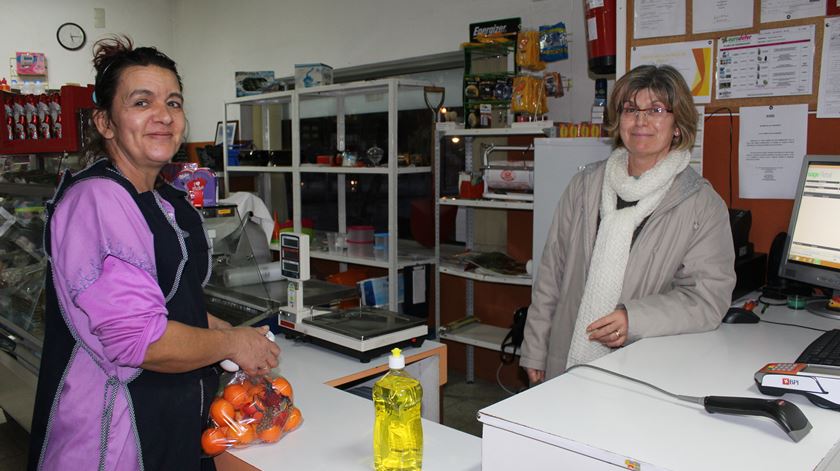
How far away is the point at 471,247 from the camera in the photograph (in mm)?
4262

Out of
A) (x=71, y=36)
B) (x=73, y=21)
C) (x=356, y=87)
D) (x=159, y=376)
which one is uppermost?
(x=73, y=21)

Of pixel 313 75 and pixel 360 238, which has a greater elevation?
pixel 313 75

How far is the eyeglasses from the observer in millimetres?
1898

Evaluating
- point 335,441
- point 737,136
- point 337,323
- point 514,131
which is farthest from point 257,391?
point 514,131

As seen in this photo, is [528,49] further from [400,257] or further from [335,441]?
[335,441]

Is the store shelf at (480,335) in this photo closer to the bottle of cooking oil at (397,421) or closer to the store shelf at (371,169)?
the store shelf at (371,169)

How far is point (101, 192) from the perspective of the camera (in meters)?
1.25

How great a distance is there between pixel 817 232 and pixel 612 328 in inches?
39.5

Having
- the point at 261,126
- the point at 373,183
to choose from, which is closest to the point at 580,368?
the point at 373,183

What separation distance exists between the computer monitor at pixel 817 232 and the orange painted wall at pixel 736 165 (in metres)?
0.30

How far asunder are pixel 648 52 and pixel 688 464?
2.26 meters

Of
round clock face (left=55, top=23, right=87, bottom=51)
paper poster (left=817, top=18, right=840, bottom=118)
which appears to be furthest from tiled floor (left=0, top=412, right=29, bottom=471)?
round clock face (left=55, top=23, right=87, bottom=51)

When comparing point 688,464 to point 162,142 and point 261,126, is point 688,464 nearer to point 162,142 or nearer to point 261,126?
point 162,142

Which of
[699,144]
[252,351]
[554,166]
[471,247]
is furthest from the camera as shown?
[471,247]
